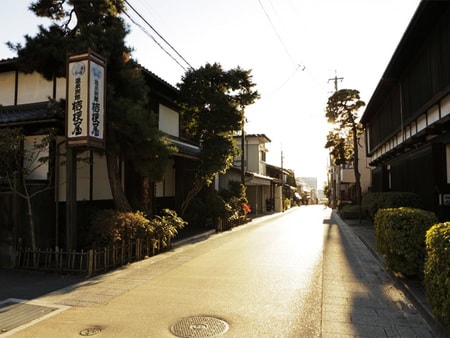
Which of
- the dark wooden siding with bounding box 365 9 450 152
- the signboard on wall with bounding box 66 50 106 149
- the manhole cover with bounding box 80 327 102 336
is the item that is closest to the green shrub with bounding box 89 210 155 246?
the signboard on wall with bounding box 66 50 106 149

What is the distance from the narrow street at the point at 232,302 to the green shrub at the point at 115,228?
864mm

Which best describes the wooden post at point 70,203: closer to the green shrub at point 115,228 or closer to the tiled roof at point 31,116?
the green shrub at point 115,228

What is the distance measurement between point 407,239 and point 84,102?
765 cm

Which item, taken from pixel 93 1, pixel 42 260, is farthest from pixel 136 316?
pixel 93 1

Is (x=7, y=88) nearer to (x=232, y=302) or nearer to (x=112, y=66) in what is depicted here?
(x=112, y=66)

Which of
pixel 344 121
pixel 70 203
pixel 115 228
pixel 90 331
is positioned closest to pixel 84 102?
→ pixel 70 203

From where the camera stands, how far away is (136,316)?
17.3ft

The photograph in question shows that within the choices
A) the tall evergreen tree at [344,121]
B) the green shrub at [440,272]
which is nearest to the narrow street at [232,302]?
the green shrub at [440,272]

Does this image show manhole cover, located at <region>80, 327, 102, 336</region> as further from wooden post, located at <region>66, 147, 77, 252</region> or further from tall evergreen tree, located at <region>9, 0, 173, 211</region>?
tall evergreen tree, located at <region>9, 0, 173, 211</region>

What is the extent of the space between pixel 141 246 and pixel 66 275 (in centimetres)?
230

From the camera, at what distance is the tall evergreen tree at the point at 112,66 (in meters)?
9.06

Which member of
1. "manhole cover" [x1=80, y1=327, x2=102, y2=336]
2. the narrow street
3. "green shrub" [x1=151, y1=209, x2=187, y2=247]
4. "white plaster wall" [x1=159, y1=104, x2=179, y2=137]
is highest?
"white plaster wall" [x1=159, y1=104, x2=179, y2=137]

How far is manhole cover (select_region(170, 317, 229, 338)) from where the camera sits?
4656 millimetres

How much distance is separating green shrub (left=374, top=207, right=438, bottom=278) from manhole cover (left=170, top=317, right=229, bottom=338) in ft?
12.6
